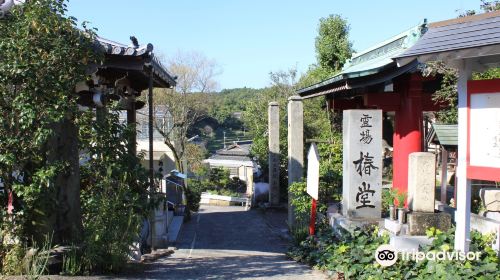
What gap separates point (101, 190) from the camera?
795cm

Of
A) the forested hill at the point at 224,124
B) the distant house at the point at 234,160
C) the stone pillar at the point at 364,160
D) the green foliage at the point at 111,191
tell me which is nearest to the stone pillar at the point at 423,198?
the stone pillar at the point at 364,160

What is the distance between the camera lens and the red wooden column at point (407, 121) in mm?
11570

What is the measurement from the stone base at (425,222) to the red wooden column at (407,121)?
9.36 ft

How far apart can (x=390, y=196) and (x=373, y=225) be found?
69 centimetres

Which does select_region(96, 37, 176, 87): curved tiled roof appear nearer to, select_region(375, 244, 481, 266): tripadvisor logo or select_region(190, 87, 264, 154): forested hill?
select_region(375, 244, 481, 266): tripadvisor logo

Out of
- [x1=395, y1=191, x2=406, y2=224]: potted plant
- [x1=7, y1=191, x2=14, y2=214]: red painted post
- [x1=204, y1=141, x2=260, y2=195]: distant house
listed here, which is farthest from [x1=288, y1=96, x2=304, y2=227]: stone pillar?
[x1=204, y1=141, x2=260, y2=195]: distant house

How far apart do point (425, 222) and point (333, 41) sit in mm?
18128

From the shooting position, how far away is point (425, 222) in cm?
833

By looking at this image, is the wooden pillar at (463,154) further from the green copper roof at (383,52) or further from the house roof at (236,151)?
the house roof at (236,151)

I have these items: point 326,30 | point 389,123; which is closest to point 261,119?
point 326,30

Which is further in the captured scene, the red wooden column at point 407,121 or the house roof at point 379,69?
the red wooden column at point 407,121

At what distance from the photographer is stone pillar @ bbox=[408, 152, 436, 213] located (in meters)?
8.60

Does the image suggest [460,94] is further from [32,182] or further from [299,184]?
[299,184]

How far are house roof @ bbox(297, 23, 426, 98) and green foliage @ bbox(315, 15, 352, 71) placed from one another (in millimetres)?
10492
